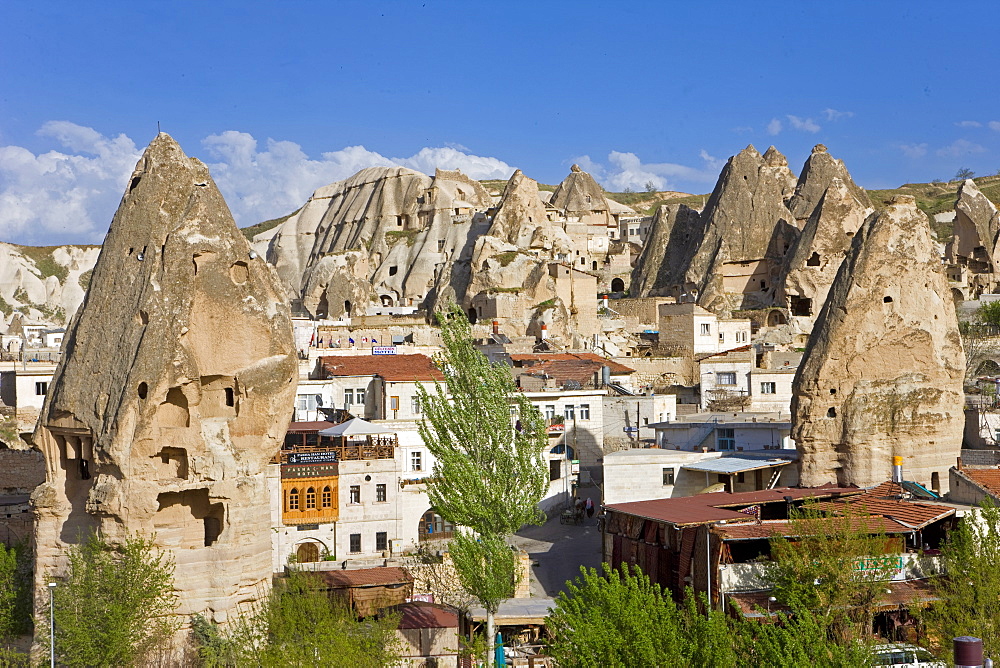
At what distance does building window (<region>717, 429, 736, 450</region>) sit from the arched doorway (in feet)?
49.3

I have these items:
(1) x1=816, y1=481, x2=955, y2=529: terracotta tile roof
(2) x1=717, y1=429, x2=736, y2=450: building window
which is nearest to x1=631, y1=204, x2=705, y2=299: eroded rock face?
(2) x1=717, y1=429, x2=736, y2=450: building window

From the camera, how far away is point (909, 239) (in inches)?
1329

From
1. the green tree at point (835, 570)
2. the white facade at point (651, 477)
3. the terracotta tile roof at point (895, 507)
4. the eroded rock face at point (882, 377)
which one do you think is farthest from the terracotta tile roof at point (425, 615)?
the eroded rock face at point (882, 377)

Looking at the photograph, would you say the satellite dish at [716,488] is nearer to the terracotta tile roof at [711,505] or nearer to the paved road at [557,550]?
the terracotta tile roof at [711,505]

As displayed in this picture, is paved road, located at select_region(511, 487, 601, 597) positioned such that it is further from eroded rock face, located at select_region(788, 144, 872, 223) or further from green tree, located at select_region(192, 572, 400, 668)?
eroded rock face, located at select_region(788, 144, 872, 223)

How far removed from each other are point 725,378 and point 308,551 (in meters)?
26.2

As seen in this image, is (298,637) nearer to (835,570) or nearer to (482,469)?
(482,469)

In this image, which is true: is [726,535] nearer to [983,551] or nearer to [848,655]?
[983,551]

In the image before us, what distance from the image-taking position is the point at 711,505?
31391mm

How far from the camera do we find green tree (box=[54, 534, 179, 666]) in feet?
73.0

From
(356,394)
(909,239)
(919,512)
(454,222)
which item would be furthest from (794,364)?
(454,222)

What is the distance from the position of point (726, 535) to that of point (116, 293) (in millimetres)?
14078

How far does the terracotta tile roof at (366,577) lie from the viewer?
28.8 metres

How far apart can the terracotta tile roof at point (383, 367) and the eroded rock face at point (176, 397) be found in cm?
2253
